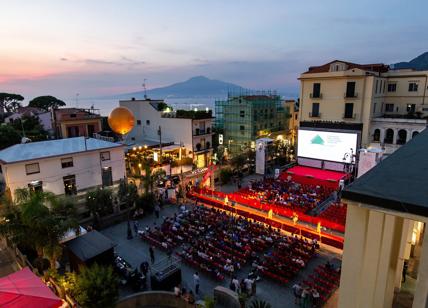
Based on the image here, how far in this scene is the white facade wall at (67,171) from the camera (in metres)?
21.2

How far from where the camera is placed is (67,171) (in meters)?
23.8

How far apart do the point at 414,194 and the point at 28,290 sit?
1353cm

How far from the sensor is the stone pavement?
1462 centimetres

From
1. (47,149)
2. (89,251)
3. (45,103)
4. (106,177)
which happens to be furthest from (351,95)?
(45,103)

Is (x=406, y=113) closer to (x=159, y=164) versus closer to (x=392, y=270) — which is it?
(x=159, y=164)

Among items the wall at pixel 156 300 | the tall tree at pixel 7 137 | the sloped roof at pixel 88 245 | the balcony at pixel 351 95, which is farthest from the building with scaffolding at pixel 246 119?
the wall at pixel 156 300

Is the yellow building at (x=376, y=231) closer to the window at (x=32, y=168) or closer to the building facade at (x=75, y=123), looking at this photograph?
the window at (x=32, y=168)

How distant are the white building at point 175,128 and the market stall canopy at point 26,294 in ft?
95.0

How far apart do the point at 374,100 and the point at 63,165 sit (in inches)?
1372

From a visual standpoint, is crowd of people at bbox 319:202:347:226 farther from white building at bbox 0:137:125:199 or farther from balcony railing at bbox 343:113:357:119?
white building at bbox 0:137:125:199

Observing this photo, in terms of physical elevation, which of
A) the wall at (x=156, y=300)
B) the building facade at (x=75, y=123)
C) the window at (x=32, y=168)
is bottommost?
the wall at (x=156, y=300)

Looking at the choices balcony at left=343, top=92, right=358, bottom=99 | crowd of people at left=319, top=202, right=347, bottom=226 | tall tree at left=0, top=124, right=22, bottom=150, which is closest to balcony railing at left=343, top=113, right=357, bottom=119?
balcony at left=343, top=92, right=358, bottom=99

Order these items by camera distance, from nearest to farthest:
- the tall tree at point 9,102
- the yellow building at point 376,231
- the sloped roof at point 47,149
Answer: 1. the yellow building at point 376,231
2. the sloped roof at point 47,149
3. the tall tree at point 9,102

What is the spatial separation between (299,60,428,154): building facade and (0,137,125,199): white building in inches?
1061
